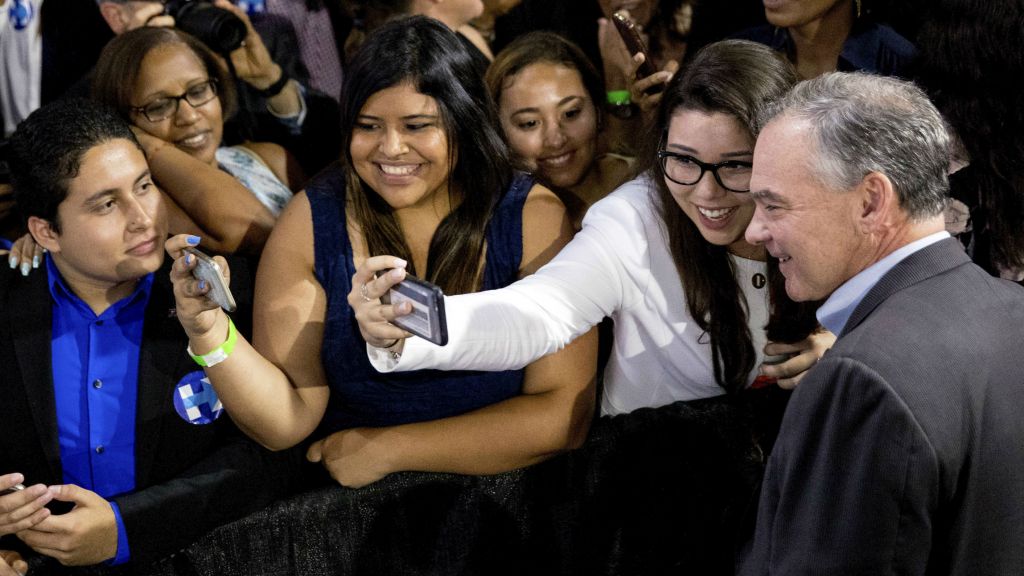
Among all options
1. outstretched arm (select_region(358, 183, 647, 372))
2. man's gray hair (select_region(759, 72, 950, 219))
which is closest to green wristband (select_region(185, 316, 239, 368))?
outstretched arm (select_region(358, 183, 647, 372))

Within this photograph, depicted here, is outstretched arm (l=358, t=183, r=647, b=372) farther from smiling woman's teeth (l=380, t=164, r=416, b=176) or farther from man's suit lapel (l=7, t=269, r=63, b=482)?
man's suit lapel (l=7, t=269, r=63, b=482)

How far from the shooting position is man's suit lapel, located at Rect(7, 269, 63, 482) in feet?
6.79

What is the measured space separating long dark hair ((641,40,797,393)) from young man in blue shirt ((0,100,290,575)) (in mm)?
917

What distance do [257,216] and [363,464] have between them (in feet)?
2.48

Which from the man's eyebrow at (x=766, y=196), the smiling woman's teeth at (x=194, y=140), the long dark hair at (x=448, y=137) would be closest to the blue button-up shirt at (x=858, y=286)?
the man's eyebrow at (x=766, y=196)

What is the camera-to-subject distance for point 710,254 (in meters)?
2.19

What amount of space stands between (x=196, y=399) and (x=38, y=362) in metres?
0.31

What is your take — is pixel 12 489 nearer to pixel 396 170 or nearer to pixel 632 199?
pixel 396 170

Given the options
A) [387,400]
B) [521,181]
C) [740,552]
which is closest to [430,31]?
[521,181]

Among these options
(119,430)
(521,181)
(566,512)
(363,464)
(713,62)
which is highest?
(713,62)

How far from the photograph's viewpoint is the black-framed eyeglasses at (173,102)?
2.67 m

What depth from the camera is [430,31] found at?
2238mm

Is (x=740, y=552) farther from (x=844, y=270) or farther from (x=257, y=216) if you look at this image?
(x=257, y=216)

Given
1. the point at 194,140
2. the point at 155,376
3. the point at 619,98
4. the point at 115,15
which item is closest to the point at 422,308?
the point at 155,376
